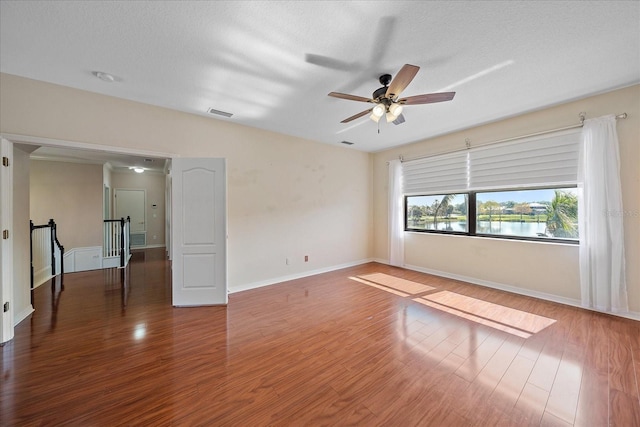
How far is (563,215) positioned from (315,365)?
13.4 feet

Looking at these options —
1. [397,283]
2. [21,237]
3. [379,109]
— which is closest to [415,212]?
[397,283]

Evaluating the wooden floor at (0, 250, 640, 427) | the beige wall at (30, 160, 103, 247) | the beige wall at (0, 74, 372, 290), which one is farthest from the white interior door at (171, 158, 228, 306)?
the beige wall at (30, 160, 103, 247)

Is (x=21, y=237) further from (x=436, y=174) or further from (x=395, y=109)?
(x=436, y=174)

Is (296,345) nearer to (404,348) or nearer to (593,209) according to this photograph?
(404,348)

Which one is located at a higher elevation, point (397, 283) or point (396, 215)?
point (396, 215)

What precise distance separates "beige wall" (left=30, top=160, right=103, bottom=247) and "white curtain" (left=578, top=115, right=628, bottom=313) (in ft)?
31.7

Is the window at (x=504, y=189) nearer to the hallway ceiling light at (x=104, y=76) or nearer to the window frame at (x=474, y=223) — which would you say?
the window frame at (x=474, y=223)

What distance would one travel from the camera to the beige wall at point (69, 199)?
5.64m

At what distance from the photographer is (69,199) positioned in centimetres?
591

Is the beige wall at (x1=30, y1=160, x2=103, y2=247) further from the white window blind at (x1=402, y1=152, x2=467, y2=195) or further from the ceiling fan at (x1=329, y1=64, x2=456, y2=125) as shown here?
the white window blind at (x1=402, y1=152, x2=467, y2=195)

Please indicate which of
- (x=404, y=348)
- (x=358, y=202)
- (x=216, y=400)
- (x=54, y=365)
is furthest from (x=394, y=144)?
(x=54, y=365)

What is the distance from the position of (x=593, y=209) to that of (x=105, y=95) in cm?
639

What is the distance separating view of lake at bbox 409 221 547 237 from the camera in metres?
3.77

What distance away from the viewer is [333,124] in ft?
13.4
